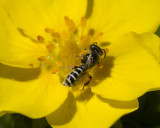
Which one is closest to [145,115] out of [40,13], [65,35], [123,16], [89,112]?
[89,112]

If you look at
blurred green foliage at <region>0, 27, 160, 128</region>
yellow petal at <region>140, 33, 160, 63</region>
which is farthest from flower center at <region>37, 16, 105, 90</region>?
blurred green foliage at <region>0, 27, 160, 128</region>

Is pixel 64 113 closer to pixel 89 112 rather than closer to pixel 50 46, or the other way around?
pixel 89 112

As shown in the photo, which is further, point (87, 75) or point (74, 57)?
point (74, 57)

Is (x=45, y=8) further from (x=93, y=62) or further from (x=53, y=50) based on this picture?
(x=93, y=62)

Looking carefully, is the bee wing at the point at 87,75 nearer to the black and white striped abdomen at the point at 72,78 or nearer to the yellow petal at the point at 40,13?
the black and white striped abdomen at the point at 72,78

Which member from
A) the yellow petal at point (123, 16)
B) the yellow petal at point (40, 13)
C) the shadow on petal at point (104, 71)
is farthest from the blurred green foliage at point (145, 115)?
the yellow petal at point (40, 13)

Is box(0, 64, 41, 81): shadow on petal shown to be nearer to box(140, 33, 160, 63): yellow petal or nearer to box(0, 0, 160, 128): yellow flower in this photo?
box(0, 0, 160, 128): yellow flower
